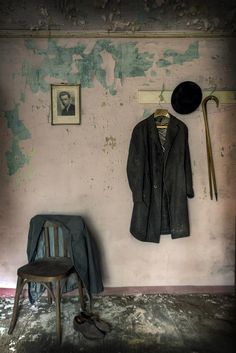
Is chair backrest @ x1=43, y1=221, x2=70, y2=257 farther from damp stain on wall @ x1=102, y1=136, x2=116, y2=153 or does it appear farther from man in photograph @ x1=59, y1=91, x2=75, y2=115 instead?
man in photograph @ x1=59, y1=91, x2=75, y2=115

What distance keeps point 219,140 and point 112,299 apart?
5.60ft

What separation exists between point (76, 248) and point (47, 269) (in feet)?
0.84

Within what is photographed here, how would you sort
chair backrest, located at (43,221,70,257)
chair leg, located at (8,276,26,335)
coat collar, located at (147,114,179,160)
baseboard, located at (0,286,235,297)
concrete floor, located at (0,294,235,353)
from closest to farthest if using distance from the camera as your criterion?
concrete floor, located at (0,294,235,353) < chair leg, located at (8,276,26,335) < chair backrest, located at (43,221,70,257) < coat collar, located at (147,114,179,160) < baseboard, located at (0,286,235,297)

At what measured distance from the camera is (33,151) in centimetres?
255

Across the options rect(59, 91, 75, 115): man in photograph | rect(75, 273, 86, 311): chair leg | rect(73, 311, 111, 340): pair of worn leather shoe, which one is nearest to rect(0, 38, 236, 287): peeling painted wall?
rect(59, 91, 75, 115): man in photograph

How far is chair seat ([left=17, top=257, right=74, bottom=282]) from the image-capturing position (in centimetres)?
198

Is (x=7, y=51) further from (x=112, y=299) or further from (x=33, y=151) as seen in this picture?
(x=112, y=299)

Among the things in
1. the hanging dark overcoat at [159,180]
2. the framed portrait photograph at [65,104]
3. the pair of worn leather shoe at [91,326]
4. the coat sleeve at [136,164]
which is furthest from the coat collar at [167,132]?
the pair of worn leather shoe at [91,326]

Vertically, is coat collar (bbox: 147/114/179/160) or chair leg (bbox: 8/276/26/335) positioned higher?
coat collar (bbox: 147/114/179/160)

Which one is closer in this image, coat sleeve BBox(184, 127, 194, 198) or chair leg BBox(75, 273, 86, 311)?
chair leg BBox(75, 273, 86, 311)

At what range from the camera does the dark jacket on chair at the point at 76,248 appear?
2.21 metres

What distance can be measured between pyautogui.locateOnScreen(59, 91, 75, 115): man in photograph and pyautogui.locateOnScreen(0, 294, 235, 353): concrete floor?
1.65 m

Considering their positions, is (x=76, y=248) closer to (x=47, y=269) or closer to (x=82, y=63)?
(x=47, y=269)

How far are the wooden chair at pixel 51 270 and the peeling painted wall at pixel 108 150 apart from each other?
0.30 metres
